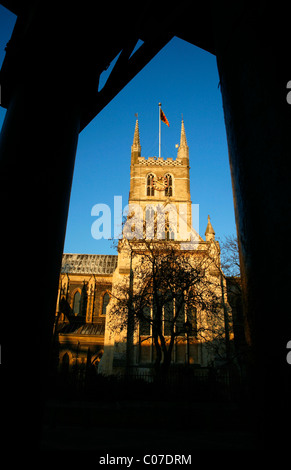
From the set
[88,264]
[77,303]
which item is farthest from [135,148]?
[77,303]

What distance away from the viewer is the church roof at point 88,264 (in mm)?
36688

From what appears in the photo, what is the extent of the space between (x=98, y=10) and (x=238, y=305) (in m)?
26.3

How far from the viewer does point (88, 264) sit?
3791cm

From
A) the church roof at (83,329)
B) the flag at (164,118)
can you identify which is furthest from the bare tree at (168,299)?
the flag at (164,118)

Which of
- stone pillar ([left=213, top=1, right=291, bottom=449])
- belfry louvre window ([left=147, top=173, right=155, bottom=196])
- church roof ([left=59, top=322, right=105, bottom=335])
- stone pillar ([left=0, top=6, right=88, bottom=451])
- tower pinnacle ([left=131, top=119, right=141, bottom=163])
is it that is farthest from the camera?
tower pinnacle ([left=131, top=119, right=141, bottom=163])

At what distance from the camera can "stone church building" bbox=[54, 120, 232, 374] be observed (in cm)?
2247

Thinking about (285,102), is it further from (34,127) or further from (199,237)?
(199,237)

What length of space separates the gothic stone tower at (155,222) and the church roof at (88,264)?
984cm

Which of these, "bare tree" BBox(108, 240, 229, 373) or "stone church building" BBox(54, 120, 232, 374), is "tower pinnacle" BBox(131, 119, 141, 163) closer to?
"stone church building" BBox(54, 120, 232, 374)

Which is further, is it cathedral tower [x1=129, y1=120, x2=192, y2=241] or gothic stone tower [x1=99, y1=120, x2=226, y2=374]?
cathedral tower [x1=129, y1=120, x2=192, y2=241]

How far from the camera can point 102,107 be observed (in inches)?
127

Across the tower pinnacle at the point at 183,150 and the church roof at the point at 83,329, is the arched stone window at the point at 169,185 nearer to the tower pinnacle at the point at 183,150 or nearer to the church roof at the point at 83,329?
the tower pinnacle at the point at 183,150

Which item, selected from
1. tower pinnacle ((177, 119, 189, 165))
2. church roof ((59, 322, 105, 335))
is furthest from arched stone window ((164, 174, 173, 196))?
church roof ((59, 322, 105, 335))

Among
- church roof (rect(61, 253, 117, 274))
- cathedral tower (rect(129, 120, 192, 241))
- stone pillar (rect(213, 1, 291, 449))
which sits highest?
cathedral tower (rect(129, 120, 192, 241))
